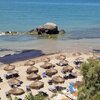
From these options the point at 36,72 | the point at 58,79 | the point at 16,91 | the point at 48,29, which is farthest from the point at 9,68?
the point at 48,29

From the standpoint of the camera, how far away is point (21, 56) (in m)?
53.4

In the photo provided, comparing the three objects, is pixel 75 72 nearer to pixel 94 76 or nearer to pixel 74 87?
pixel 74 87

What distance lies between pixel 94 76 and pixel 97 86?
2.56 feet

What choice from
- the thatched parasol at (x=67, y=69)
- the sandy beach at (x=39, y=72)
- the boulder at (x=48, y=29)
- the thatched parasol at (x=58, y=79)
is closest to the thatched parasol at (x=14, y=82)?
the sandy beach at (x=39, y=72)

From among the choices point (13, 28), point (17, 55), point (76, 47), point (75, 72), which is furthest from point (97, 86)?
point (13, 28)

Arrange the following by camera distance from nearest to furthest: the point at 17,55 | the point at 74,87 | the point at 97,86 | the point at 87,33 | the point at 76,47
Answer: the point at 97,86 → the point at 74,87 → the point at 17,55 → the point at 76,47 → the point at 87,33

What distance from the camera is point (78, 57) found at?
5022cm

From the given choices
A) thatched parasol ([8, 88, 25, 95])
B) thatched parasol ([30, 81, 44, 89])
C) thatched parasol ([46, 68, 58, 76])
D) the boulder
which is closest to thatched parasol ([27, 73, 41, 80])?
thatched parasol ([46, 68, 58, 76])

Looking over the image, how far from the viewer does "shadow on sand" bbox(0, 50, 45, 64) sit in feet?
166

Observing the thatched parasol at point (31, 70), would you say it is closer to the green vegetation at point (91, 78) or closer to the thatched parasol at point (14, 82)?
the thatched parasol at point (14, 82)

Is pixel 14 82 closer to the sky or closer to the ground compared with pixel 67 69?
closer to the ground

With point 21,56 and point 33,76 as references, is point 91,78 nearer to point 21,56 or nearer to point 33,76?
point 33,76

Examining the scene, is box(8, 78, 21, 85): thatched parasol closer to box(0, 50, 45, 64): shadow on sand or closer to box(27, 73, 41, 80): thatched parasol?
box(27, 73, 41, 80): thatched parasol

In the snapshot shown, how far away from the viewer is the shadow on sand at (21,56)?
50487 mm
